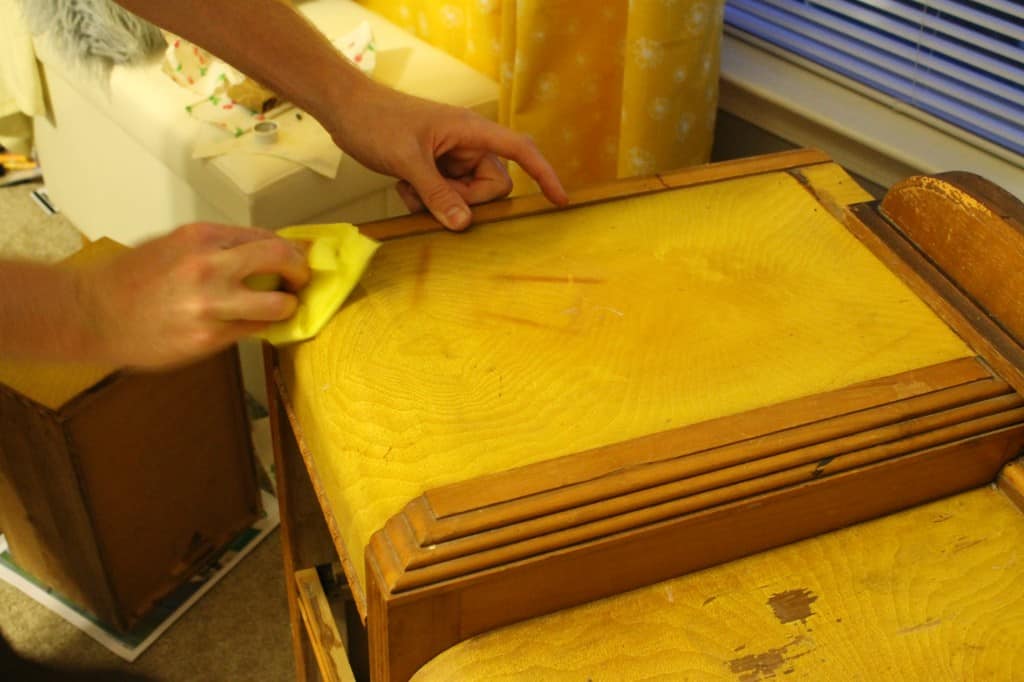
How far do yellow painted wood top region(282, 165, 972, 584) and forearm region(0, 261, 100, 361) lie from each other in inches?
5.7

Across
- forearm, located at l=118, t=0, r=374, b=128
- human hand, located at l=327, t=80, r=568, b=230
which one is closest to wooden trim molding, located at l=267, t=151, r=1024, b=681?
human hand, located at l=327, t=80, r=568, b=230

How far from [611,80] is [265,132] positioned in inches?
19.3

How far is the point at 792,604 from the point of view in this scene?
0.61 meters

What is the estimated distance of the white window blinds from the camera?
47.2 inches

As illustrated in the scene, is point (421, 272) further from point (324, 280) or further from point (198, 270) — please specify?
point (198, 270)

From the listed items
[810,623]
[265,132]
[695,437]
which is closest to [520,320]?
[695,437]

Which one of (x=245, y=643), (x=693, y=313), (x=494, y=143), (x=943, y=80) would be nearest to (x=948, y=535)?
(x=693, y=313)

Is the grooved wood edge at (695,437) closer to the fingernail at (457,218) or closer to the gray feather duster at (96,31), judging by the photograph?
the fingernail at (457,218)

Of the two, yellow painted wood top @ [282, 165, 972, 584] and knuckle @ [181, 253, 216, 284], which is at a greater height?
knuckle @ [181, 253, 216, 284]

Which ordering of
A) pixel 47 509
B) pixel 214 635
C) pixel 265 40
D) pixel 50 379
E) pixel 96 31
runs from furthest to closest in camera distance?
pixel 96 31, pixel 214 635, pixel 47 509, pixel 50 379, pixel 265 40

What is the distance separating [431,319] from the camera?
28.3 inches

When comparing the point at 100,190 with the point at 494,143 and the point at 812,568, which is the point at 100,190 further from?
the point at 812,568

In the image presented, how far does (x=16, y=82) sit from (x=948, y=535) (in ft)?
5.91

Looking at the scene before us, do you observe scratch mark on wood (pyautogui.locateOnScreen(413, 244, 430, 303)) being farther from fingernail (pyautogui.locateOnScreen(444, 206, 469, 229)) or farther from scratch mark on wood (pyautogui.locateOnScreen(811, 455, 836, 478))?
scratch mark on wood (pyautogui.locateOnScreen(811, 455, 836, 478))
